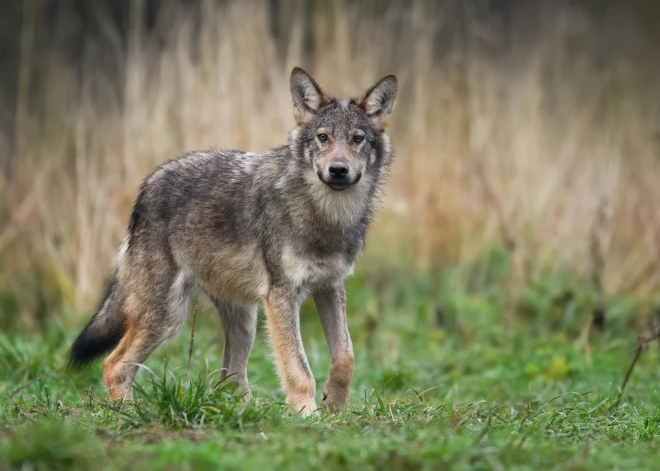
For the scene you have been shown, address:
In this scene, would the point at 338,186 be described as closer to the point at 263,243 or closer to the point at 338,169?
the point at 338,169

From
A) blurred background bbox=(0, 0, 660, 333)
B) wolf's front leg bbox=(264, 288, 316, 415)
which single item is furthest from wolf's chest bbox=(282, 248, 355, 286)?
blurred background bbox=(0, 0, 660, 333)

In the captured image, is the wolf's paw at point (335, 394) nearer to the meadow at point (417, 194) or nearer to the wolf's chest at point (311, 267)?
the wolf's chest at point (311, 267)

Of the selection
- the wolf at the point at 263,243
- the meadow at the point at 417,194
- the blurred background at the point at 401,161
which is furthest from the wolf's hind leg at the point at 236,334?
the blurred background at the point at 401,161

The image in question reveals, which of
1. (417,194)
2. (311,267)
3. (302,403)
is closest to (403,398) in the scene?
(302,403)

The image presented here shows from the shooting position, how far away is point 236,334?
693cm

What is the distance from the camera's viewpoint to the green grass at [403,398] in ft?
13.6

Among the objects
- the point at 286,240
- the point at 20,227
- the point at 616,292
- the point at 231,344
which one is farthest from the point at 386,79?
the point at 20,227

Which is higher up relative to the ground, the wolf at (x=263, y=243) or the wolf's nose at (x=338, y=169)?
the wolf's nose at (x=338, y=169)

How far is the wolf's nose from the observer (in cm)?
602

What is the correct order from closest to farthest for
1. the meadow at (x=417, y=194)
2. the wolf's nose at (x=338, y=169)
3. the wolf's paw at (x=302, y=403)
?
1. the wolf's paw at (x=302, y=403)
2. the wolf's nose at (x=338, y=169)
3. the meadow at (x=417, y=194)

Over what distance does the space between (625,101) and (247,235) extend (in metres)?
6.65

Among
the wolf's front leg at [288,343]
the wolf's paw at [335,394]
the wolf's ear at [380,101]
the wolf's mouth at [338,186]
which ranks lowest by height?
the wolf's paw at [335,394]

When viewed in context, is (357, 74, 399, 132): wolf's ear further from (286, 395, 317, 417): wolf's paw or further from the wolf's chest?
(286, 395, 317, 417): wolf's paw

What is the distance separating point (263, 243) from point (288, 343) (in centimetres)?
68
